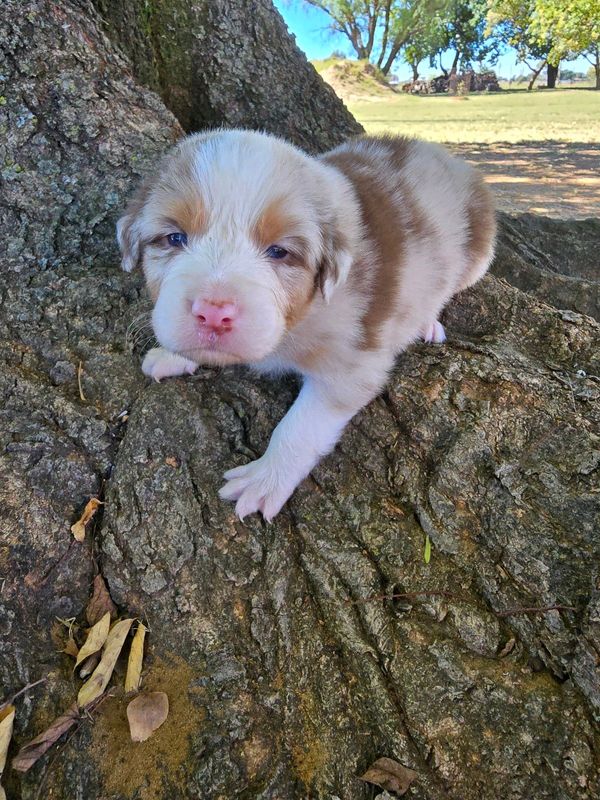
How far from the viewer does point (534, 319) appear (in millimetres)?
3029

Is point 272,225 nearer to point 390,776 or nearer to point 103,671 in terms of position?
point 103,671

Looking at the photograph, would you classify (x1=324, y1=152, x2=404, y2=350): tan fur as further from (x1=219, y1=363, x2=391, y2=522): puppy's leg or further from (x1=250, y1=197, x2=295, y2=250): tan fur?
(x1=250, y1=197, x2=295, y2=250): tan fur

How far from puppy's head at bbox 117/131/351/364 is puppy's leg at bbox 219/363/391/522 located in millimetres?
399

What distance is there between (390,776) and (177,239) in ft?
6.08

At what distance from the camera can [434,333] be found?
2.99 metres

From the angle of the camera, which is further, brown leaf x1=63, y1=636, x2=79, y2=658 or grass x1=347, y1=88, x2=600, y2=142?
grass x1=347, y1=88, x2=600, y2=142

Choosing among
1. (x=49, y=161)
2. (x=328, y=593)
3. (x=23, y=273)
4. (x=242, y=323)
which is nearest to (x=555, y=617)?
(x=328, y=593)

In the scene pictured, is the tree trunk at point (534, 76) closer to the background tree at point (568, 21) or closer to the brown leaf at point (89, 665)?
the background tree at point (568, 21)

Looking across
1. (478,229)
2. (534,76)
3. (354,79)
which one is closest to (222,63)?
(478,229)

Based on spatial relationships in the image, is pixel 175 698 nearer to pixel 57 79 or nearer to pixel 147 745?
pixel 147 745

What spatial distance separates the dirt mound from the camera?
109ft

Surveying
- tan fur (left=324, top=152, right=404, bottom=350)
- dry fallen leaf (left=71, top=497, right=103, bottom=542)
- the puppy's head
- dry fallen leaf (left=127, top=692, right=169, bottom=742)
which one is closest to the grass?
tan fur (left=324, top=152, right=404, bottom=350)

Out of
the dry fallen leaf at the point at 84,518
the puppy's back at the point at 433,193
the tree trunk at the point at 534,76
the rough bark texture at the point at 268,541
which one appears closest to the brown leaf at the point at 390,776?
the rough bark texture at the point at 268,541

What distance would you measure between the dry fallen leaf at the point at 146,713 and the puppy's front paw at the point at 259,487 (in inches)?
25.8
